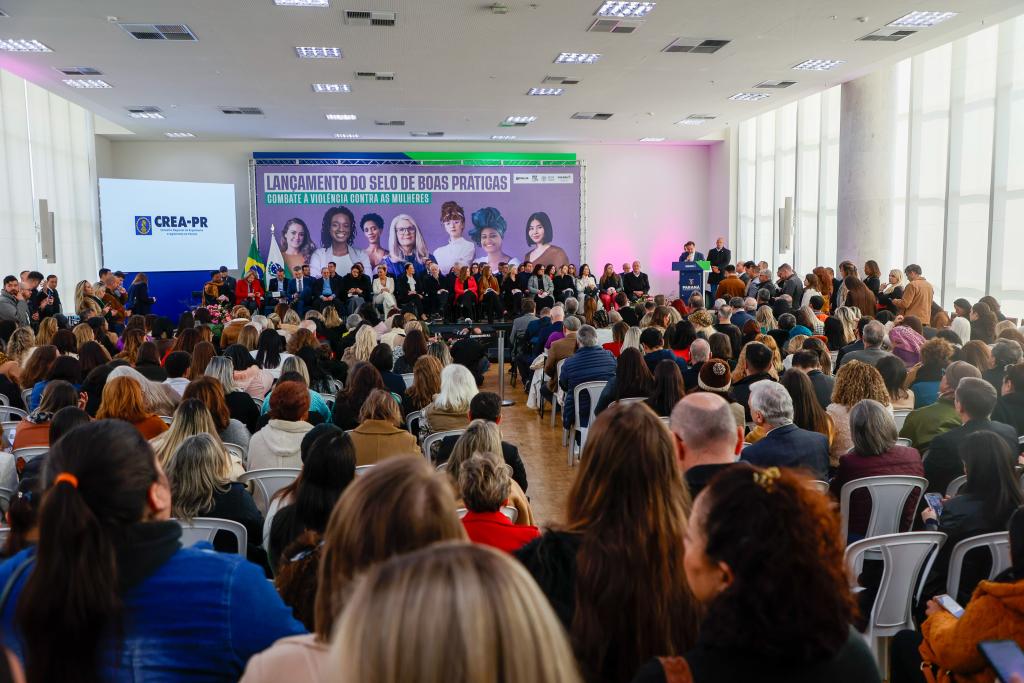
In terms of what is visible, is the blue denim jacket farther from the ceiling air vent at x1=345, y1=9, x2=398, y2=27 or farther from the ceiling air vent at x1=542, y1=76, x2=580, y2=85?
the ceiling air vent at x1=542, y1=76, x2=580, y2=85

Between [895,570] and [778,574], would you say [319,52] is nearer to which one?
[895,570]

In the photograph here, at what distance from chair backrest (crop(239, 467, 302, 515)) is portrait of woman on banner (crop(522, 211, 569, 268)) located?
53.6 feet

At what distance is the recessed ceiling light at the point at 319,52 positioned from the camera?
1066 centimetres

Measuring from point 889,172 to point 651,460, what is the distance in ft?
42.3

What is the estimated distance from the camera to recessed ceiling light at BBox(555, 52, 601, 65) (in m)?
11.1

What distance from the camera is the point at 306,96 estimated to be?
1380 centimetres

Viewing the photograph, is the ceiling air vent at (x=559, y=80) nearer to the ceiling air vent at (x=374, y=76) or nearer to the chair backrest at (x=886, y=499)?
the ceiling air vent at (x=374, y=76)

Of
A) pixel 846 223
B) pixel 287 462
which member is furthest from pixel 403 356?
pixel 846 223

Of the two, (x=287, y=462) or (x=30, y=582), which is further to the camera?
(x=287, y=462)

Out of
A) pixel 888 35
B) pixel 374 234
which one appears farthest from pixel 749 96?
pixel 374 234

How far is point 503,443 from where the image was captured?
13.9 ft

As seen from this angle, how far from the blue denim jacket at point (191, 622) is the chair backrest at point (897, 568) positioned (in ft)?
7.36

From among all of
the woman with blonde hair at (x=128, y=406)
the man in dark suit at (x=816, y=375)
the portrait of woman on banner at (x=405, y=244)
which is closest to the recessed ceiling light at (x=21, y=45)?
the woman with blonde hair at (x=128, y=406)

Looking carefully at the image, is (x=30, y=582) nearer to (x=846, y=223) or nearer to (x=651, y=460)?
(x=651, y=460)
